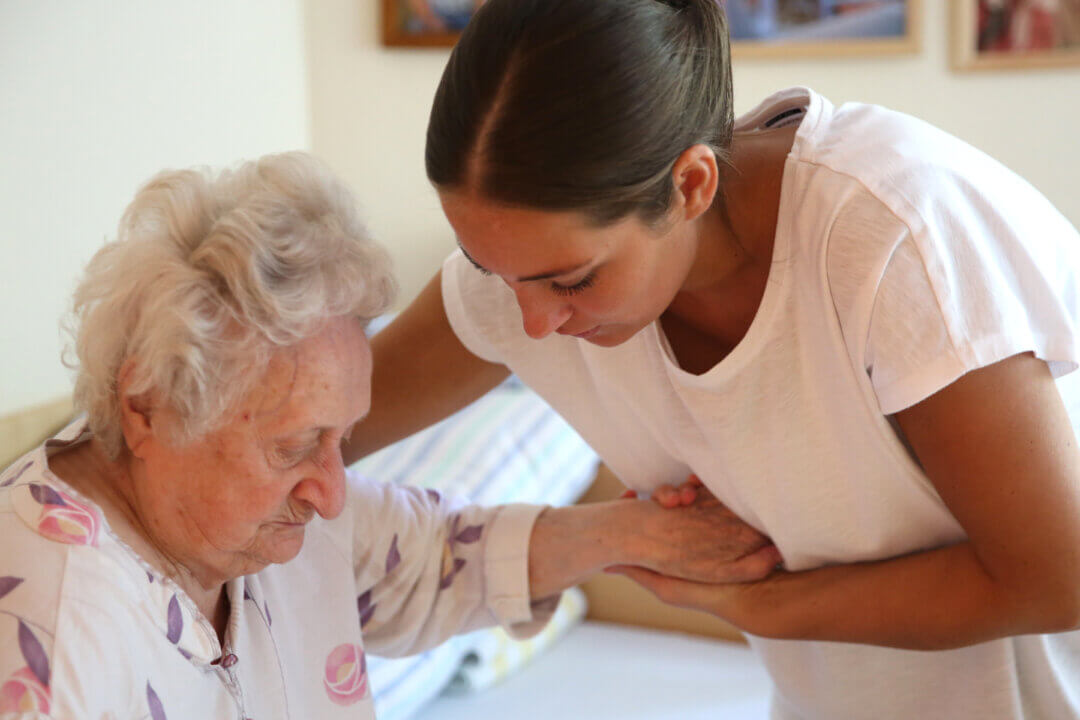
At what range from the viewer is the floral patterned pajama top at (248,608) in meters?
0.94

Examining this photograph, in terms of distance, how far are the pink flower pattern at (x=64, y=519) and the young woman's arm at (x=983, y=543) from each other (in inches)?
29.6

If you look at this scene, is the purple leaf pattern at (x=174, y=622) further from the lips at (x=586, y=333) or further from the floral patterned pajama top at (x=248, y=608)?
the lips at (x=586, y=333)

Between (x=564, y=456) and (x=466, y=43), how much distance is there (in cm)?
180

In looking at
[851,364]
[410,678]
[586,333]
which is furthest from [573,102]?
[410,678]

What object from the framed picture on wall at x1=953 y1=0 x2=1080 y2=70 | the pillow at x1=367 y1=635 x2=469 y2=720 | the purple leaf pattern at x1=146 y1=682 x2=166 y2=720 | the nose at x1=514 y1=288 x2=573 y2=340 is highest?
the framed picture on wall at x1=953 y1=0 x2=1080 y2=70

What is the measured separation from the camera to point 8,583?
37.6 inches

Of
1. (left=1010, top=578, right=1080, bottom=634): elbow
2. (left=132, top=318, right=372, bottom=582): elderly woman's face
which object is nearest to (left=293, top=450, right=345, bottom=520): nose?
(left=132, top=318, right=372, bottom=582): elderly woman's face

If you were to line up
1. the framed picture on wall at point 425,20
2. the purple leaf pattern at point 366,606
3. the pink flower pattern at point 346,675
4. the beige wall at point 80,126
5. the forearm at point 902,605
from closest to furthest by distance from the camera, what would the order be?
1. the forearm at point 902,605
2. the pink flower pattern at point 346,675
3. the purple leaf pattern at point 366,606
4. the beige wall at point 80,126
5. the framed picture on wall at point 425,20

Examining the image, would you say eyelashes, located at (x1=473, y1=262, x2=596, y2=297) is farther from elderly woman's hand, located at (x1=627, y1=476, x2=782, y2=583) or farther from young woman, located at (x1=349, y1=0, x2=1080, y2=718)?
elderly woman's hand, located at (x1=627, y1=476, x2=782, y2=583)

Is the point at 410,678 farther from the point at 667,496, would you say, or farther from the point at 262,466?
the point at 262,466

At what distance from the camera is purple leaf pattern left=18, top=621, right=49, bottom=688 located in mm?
912

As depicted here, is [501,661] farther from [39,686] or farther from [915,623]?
[39,686]

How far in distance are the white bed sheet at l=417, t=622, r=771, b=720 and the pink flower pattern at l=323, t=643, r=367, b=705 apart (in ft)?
2.78

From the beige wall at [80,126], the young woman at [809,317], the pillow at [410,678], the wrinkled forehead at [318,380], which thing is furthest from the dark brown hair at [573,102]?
the pillow at [410,678]
